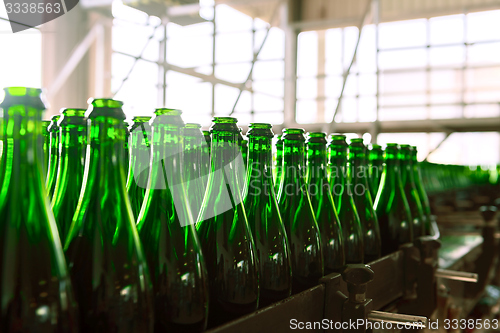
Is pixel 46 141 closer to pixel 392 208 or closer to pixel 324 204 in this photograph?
pixel 324 204

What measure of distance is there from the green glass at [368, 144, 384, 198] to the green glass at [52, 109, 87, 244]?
1.79 feet

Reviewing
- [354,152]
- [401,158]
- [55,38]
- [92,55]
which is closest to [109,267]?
[354,152]

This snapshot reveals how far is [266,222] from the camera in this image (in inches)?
18.1

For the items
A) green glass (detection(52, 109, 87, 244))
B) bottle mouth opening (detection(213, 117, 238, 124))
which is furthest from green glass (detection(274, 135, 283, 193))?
green glass (detection(52, 109, 87, 244))

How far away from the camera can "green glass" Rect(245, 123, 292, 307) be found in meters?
0.43

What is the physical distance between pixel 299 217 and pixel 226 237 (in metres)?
0.13

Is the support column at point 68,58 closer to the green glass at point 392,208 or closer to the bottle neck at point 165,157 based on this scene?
the green glass at point 392,208

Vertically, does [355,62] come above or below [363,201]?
above

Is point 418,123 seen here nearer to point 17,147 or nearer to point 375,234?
point 375,234

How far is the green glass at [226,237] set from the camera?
384 millimetres

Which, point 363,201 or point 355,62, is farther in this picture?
point 355,62

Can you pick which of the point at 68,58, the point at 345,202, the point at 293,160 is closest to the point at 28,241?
the point at 293,160

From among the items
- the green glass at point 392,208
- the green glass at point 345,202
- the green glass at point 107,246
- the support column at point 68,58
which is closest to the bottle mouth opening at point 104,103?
the green glass at point 107,246

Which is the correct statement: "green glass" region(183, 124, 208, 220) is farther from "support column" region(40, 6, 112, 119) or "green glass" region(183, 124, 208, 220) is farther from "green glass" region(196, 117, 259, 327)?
"support column" region(40, 6, 112, 119)
